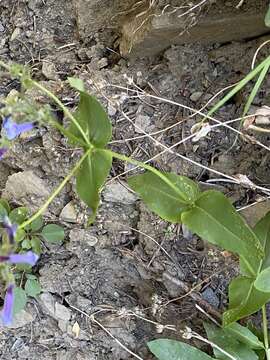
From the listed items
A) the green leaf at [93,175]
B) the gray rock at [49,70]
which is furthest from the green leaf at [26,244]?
the gray rock at [49,70]

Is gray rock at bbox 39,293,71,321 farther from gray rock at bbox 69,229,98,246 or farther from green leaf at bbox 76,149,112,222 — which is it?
green leaf at bbox 76,149,112,222

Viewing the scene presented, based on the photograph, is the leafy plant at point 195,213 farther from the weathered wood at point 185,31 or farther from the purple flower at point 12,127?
the weathered wood at point 185,31

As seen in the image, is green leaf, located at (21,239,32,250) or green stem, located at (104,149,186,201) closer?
green stem, located at (104,149,186,201)

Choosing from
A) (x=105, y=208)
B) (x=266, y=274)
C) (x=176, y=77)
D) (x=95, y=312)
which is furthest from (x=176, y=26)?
(x=95, y=312)

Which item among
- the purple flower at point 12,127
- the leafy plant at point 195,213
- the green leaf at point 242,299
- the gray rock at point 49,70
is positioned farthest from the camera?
the gray rock at point 49,70

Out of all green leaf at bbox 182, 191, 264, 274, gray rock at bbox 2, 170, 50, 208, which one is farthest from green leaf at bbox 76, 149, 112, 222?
gray rock at bbox 2, 170, 50, 208

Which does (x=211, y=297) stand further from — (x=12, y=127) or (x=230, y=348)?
(x=12, y=127)
